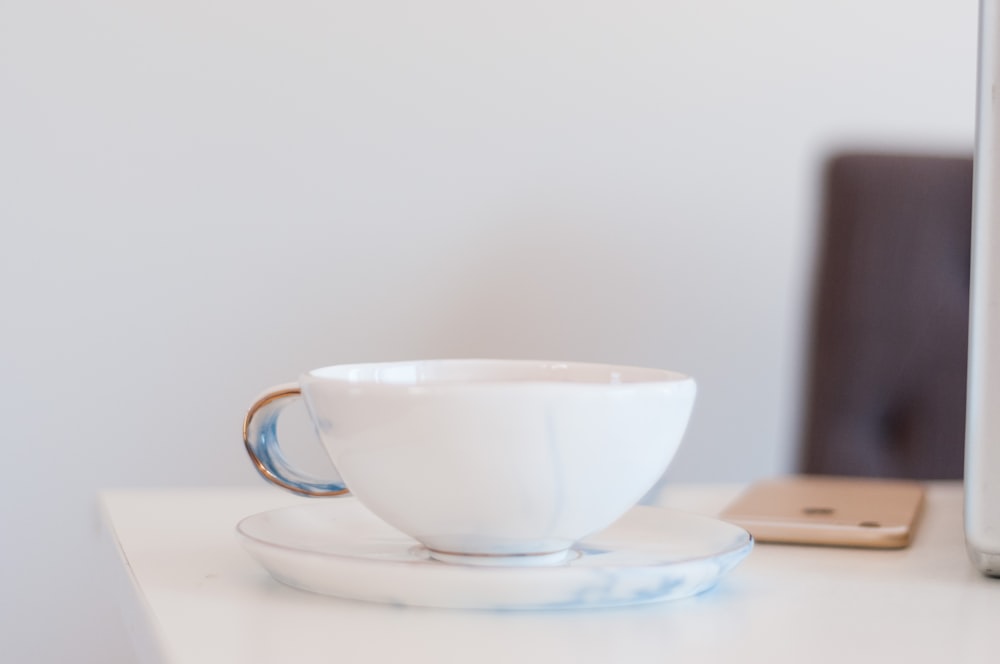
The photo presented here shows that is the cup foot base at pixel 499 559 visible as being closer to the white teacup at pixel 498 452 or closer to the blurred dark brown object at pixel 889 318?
the white teacup at pixel 498 452

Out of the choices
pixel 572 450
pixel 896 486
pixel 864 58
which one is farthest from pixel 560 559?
pixel 864 58

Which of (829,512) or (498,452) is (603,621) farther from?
(829,512)

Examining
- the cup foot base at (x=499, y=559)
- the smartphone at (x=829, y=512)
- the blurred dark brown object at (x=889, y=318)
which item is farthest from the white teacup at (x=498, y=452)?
the blurred dark brown object at (x=889, y=318)

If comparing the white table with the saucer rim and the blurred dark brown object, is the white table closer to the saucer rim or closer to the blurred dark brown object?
the saucer rim

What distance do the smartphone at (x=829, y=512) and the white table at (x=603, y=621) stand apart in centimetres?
3

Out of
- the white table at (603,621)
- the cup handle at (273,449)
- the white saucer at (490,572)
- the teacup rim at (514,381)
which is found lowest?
the white table at (603,621)

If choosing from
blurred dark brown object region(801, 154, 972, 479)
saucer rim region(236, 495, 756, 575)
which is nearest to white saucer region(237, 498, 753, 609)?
saucer rim region(236, 495, 756, 575)

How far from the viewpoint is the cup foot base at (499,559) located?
38 cm

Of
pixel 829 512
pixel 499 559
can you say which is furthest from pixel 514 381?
pixel 829 512

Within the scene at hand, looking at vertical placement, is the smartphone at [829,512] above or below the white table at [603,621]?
below

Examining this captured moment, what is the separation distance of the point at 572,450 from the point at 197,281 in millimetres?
910

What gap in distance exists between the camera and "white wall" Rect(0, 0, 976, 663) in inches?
45.3

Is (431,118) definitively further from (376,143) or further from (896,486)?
(896,486)

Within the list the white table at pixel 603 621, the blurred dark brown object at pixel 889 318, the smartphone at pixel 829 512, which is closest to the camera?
the white table at pixel 603 621
